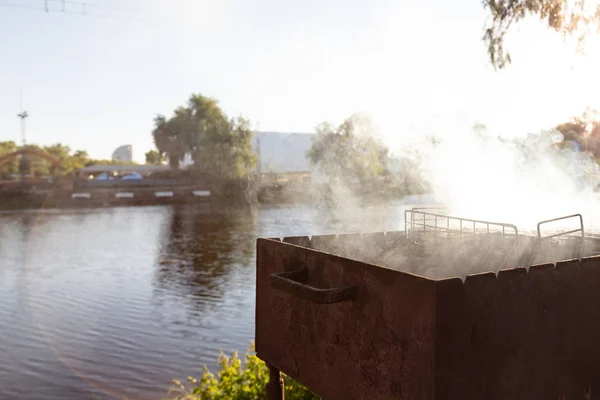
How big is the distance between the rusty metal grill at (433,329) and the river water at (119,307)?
814 cm

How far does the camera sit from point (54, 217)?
52.7 metres

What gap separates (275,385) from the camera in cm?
518

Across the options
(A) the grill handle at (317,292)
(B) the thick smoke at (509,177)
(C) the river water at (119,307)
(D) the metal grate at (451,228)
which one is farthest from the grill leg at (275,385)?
(B) the thick smoke at (509,177)

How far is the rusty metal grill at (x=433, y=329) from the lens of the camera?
123 inches

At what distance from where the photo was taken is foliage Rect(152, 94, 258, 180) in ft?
250

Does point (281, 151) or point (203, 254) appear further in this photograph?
point (281, 151)

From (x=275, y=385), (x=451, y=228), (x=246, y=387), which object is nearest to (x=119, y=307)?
(x=246, y=387)

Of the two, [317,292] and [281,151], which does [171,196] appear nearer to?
[281,151]

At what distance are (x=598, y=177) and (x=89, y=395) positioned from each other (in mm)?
16352

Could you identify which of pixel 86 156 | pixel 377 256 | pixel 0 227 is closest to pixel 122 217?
pixel 0 227

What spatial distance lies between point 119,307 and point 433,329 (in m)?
17.4

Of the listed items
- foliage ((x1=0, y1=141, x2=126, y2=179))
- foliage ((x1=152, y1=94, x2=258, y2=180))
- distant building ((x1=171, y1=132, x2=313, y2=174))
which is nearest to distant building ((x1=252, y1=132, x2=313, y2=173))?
→ distant building ((x1=171, y1=132, x2=313, y2=174))

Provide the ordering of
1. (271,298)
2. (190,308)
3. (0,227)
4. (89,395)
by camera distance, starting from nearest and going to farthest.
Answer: (271,298) → (89,395) → (190,308) → (0,227)

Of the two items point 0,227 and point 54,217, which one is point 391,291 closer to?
point 0,227
